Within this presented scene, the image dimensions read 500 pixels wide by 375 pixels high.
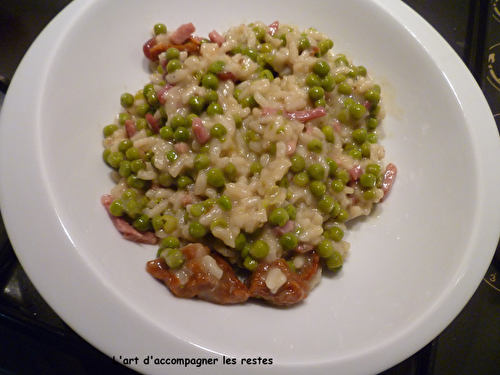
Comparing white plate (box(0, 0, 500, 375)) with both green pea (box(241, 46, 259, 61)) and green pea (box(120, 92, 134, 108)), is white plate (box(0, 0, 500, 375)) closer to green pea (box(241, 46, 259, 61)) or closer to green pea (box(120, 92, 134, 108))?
green pea (box(120, 92, 134, 108))

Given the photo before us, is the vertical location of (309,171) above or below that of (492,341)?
above

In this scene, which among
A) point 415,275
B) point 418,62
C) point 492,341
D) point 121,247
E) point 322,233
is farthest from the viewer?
point 418,62

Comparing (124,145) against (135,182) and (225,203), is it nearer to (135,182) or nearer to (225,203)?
(135,182)

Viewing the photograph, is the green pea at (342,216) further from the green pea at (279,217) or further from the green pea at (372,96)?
the green pea at (372,96)

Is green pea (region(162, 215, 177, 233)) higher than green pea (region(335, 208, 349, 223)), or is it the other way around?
green pea (region(162, 215, 177, 233))

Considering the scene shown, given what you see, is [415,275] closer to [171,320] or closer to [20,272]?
[171,320]

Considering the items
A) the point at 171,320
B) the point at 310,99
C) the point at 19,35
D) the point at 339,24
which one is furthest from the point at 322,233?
the point at 19,35

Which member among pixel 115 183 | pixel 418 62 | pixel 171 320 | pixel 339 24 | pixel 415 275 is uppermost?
pixel 339 24

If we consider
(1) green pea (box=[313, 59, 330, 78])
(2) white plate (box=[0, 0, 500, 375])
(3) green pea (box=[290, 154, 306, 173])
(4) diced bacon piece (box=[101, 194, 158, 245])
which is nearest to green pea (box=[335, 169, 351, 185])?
(3) green pea (box=[290, 154, 306, 173])
